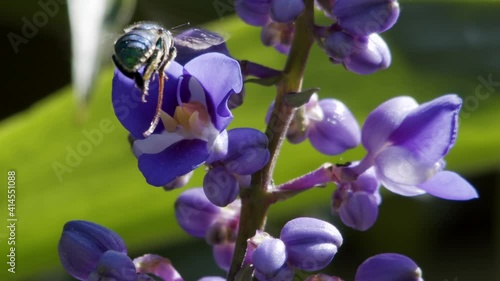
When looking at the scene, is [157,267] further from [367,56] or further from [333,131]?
[367,56]

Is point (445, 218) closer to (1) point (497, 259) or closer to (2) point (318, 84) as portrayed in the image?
(1) point (497, 259)

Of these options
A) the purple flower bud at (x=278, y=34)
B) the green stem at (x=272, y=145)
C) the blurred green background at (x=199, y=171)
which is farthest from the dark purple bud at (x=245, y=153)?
the blurred green background at (x=199, y=171)

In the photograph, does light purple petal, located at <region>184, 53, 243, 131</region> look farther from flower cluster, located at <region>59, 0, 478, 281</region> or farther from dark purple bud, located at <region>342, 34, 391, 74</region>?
dark purple bud, located at <region>342, 34, 391, 74</region>

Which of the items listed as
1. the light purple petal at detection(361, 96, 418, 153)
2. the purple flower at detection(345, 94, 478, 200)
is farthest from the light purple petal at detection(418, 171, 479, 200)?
the light purple petal at detection(361, 96, 418, 153)

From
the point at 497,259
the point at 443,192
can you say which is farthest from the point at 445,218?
the point at 443,192

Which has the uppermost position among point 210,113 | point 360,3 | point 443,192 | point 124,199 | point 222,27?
point 360,3
